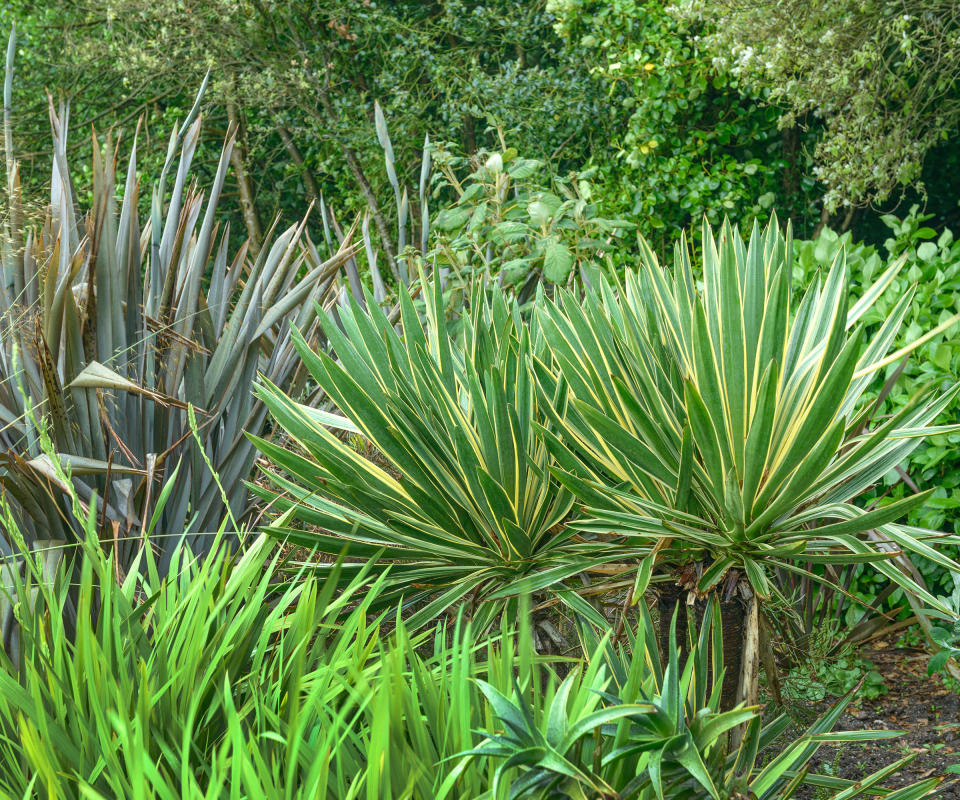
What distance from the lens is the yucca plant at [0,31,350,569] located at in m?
2.31

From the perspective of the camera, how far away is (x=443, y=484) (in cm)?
207

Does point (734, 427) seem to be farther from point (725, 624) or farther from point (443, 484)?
point (443, 484)

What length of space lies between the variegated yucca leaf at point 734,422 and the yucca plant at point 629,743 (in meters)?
0.27

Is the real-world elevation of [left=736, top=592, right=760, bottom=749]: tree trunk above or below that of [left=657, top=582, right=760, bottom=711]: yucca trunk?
above

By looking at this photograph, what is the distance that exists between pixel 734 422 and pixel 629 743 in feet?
2.43

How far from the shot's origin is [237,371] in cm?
271

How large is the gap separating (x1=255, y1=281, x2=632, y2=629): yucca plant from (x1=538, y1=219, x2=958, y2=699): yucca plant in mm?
113

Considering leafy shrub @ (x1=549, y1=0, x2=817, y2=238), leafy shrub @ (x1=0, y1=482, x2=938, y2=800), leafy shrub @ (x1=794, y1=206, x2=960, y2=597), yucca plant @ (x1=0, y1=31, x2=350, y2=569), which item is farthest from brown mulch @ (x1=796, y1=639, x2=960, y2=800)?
leafy shrub @ (x1=549, y1=0, x2=817, y2=238)

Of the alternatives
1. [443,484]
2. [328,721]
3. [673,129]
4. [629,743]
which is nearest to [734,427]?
[443,484]

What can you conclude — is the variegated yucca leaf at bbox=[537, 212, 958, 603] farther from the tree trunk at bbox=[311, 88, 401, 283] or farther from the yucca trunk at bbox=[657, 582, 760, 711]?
the tree trunk at bbox=[311, 88, 401, 283]

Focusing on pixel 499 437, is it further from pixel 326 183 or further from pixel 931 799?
pixel 326 183

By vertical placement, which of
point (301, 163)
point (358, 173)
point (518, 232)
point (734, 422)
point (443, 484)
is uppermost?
point (734, 422)

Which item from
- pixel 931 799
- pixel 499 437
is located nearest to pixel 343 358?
pixel 499 437

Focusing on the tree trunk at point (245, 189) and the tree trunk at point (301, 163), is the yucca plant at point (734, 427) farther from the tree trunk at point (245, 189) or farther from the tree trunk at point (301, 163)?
the tree trunk at point (301, 163)
